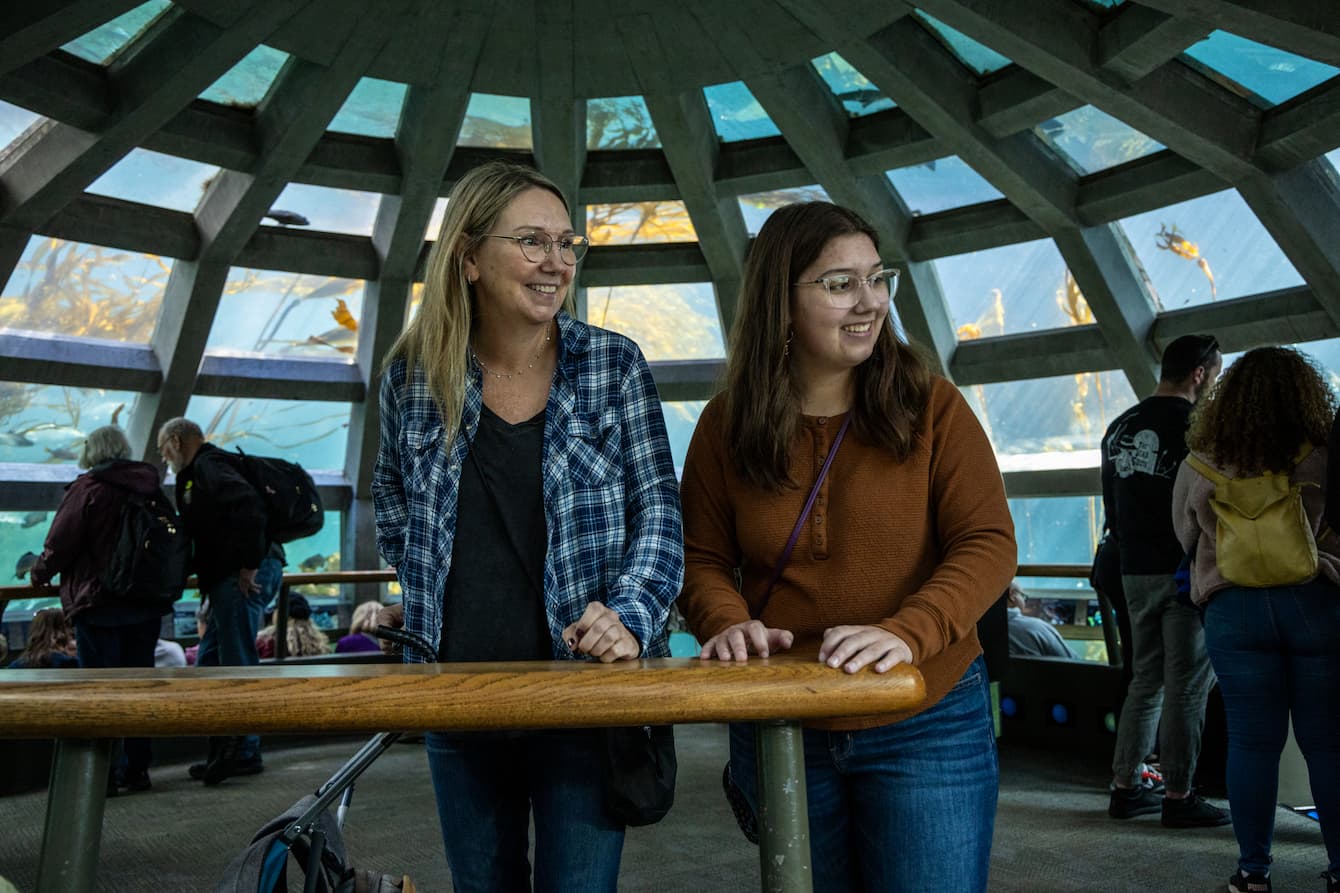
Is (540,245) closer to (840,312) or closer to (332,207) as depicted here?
(840,312)

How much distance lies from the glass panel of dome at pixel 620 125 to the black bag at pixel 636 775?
10.7 meters

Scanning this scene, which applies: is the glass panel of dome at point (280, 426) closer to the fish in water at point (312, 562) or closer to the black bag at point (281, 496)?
the fish in water at point (312, 562)

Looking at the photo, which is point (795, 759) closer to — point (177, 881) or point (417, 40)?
point (177, 881)

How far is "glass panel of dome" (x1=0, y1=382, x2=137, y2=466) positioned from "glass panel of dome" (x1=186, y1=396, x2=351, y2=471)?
3.19 feet

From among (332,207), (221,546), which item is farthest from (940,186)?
(221,546)

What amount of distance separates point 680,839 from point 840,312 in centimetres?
335

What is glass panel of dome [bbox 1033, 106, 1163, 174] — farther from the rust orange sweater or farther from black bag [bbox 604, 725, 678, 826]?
black bag [bbox 604, 725, 678, 826]

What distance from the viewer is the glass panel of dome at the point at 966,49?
33.3 ft

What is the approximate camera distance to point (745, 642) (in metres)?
1.65

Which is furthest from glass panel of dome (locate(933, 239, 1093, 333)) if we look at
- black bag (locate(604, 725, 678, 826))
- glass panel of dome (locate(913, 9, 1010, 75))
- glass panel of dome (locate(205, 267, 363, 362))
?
black bag (locate(604, 725, 678, 826))

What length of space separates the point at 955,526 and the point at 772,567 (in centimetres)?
33

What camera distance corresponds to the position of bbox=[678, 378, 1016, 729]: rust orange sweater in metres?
1.81

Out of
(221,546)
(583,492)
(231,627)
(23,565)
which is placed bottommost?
(231,627)

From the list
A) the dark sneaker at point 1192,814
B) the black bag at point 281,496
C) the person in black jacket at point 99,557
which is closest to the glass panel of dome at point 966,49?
the black bag at point 281,496
